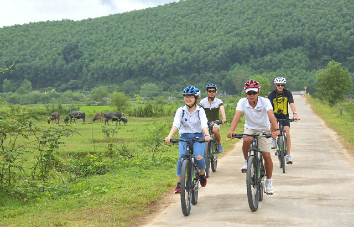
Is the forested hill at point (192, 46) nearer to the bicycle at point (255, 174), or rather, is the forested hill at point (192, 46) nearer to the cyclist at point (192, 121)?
the bicycle at point (255, 174)

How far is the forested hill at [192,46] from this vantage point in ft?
449

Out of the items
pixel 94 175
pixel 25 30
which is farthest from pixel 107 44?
pixel 94 175

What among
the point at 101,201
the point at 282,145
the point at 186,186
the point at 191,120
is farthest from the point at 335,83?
the point at 186,186

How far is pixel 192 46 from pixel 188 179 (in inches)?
5576

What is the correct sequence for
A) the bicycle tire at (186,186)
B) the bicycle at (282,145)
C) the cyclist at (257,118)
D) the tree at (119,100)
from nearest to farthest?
the bicycle tire at (186,186), the cyclist at (257,118), the bicycle at (282,145), the tree at (119,100)

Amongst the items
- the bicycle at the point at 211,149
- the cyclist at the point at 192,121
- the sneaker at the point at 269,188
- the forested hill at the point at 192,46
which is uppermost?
the forested hill at the point at 192,46

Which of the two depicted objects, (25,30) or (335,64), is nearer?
(335,64)

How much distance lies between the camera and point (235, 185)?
7.98 m

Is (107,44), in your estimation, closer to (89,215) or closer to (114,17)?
(114,17)

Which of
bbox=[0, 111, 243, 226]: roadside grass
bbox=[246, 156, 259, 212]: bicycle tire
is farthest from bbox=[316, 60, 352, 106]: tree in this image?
bbox=[246, 156, 259, 212]: bicycle tire

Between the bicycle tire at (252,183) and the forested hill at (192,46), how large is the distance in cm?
11847

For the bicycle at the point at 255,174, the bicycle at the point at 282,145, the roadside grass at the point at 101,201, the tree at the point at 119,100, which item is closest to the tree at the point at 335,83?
the tree at the point at 119,100

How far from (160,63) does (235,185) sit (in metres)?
136

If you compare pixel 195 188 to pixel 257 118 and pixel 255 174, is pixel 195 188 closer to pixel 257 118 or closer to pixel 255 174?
pixel 255 174
